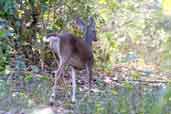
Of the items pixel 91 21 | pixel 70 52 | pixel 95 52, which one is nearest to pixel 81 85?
pixel 70 52

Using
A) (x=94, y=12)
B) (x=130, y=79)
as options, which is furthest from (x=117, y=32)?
(x=130, y=79)

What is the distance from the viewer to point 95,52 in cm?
948

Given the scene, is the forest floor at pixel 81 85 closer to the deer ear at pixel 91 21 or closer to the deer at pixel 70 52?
the deer at pixel 70 52

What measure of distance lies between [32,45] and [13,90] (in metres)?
2.53

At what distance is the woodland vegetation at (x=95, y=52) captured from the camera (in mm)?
6055

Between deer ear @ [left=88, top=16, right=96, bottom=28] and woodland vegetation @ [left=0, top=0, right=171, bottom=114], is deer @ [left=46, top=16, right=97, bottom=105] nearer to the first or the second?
woodland vegetation @ [left=0, top=0, right=171, bottom=114]

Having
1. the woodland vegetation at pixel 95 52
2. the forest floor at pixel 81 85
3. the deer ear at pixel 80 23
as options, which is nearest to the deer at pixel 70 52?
the forest floor at pixel 81 85

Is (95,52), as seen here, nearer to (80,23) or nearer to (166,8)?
(80,23)

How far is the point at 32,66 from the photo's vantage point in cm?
846

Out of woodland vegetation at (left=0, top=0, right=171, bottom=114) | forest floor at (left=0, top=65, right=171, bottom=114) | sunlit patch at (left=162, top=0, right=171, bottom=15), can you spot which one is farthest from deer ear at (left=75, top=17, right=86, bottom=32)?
sunlit patch at (left=162, top=0, right=171, bottom=15)

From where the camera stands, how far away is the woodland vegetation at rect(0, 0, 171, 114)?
6.05 m

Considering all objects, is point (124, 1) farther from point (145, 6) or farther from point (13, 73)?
point (13, 73)

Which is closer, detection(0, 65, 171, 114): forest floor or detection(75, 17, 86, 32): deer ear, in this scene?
detection(0, 65, 171, 114): forest floor

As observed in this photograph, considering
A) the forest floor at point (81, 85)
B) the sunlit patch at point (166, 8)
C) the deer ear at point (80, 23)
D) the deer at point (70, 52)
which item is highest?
the deer ear at point (80, 23)
